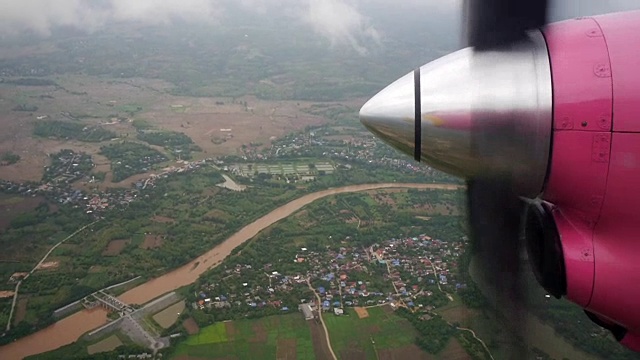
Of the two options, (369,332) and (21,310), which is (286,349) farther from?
(21,310)

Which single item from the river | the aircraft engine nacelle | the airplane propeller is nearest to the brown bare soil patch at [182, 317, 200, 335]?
the river

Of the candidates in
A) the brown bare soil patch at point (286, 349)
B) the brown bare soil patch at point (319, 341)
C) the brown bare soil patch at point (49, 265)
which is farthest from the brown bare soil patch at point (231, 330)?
the brown bare soil patch at point (49, 265)

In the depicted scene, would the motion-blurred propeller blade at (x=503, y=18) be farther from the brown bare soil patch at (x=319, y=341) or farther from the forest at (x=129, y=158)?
the forest at (x=129, y=158)

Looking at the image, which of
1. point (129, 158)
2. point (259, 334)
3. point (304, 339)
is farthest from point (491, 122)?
point (129, 158)

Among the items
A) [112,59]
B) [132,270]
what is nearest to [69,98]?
[112,59]

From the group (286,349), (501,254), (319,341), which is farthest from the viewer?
(319,341)

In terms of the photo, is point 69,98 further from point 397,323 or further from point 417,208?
point 397,323
